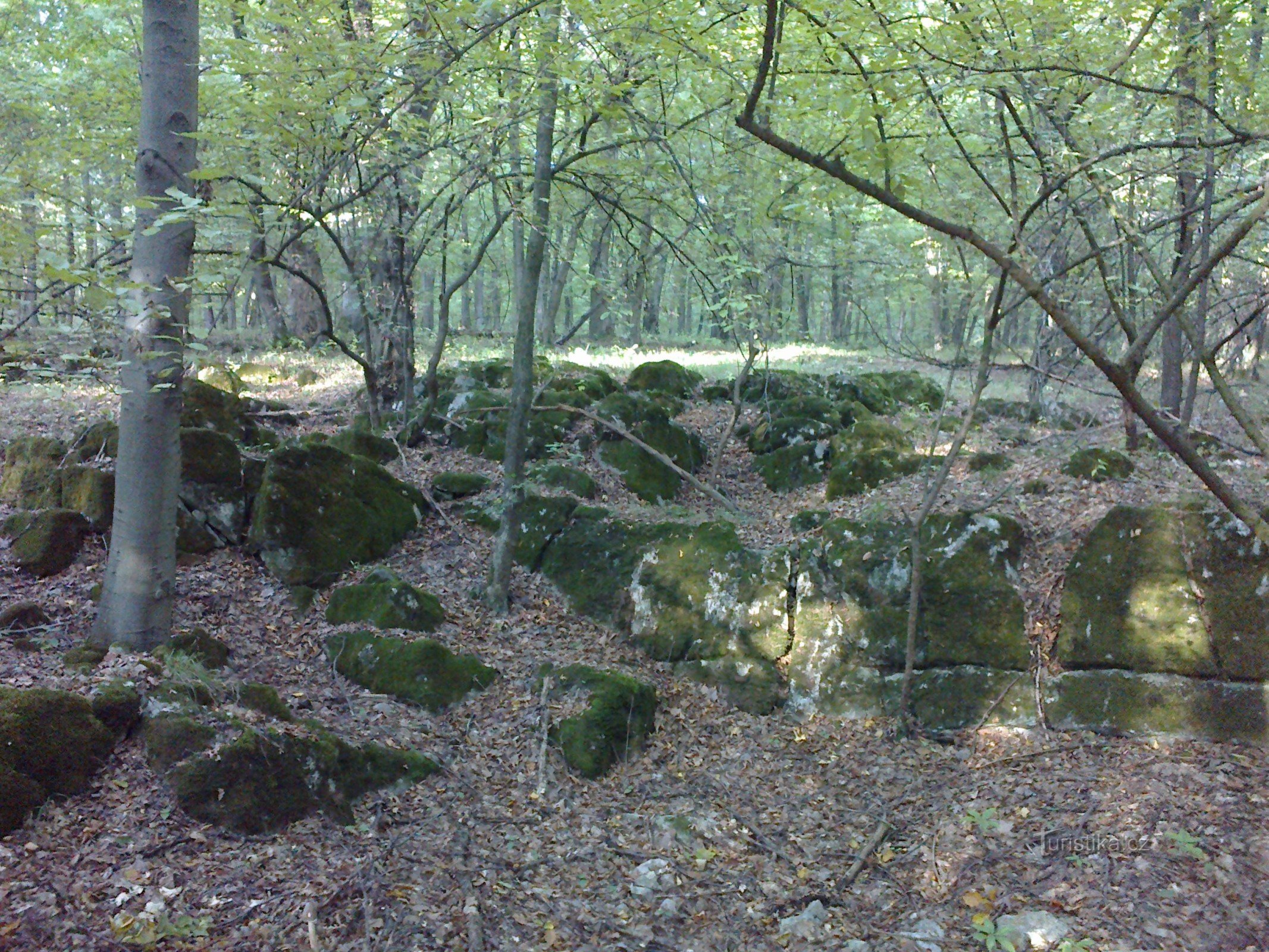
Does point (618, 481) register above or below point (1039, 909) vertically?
above

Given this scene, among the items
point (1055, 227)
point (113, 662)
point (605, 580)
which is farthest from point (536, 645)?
point (1055, 227)

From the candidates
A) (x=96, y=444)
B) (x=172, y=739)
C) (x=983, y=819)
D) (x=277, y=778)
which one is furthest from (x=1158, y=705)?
(x=96, y=444)

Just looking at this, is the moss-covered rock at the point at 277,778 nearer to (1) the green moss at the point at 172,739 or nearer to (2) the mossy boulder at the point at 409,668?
(1) the green moss at the point at 172,739

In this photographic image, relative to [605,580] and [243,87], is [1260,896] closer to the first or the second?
[605,580]

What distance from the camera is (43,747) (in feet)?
13.8

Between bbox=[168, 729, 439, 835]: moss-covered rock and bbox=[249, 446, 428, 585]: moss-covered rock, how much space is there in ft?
8.78

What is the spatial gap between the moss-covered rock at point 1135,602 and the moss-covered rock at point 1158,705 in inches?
4.3

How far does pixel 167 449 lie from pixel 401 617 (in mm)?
2651

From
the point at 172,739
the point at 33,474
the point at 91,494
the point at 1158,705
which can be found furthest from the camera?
the point at 33,474

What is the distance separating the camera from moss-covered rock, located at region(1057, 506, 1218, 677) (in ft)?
20.6

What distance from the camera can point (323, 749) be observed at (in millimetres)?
5168

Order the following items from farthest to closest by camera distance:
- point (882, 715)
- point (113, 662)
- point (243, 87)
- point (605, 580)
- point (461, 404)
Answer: point (461, 404), point (605, 580), point (882, 715), point (243, 87), point (113, 662)

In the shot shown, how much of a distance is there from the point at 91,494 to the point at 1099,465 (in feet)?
29.7

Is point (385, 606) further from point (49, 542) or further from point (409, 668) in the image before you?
point (49, 542)
